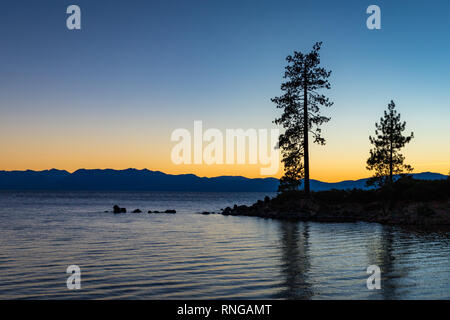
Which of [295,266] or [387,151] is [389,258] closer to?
[295,266]

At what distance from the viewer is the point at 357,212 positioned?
1480 inches

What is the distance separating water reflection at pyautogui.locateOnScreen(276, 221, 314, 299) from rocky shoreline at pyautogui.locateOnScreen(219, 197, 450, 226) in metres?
11.9

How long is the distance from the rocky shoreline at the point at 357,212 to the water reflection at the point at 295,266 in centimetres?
1187

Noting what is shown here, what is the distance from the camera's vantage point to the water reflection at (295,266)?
10.9m

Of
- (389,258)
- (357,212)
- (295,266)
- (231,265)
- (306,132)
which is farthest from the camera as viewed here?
(306,132)

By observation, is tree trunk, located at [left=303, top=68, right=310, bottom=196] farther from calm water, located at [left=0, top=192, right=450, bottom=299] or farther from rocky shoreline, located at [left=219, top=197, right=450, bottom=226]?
calm water, located at [left=0, top=192, right=450, bottom=299]

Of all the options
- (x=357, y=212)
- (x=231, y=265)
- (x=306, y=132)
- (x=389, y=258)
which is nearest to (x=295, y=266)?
(x=231, y=265)

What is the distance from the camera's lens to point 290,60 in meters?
44.1

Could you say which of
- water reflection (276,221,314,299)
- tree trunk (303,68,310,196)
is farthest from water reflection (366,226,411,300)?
tree trunk (303,68,310,196)

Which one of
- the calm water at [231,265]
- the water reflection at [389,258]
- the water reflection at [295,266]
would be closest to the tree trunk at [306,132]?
the water reflection at [389,258]

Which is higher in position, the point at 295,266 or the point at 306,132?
the point at 306,132

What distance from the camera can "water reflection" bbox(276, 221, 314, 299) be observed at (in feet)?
35.8

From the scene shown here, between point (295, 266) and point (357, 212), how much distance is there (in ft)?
82.7

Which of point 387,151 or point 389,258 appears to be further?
point 387,151
